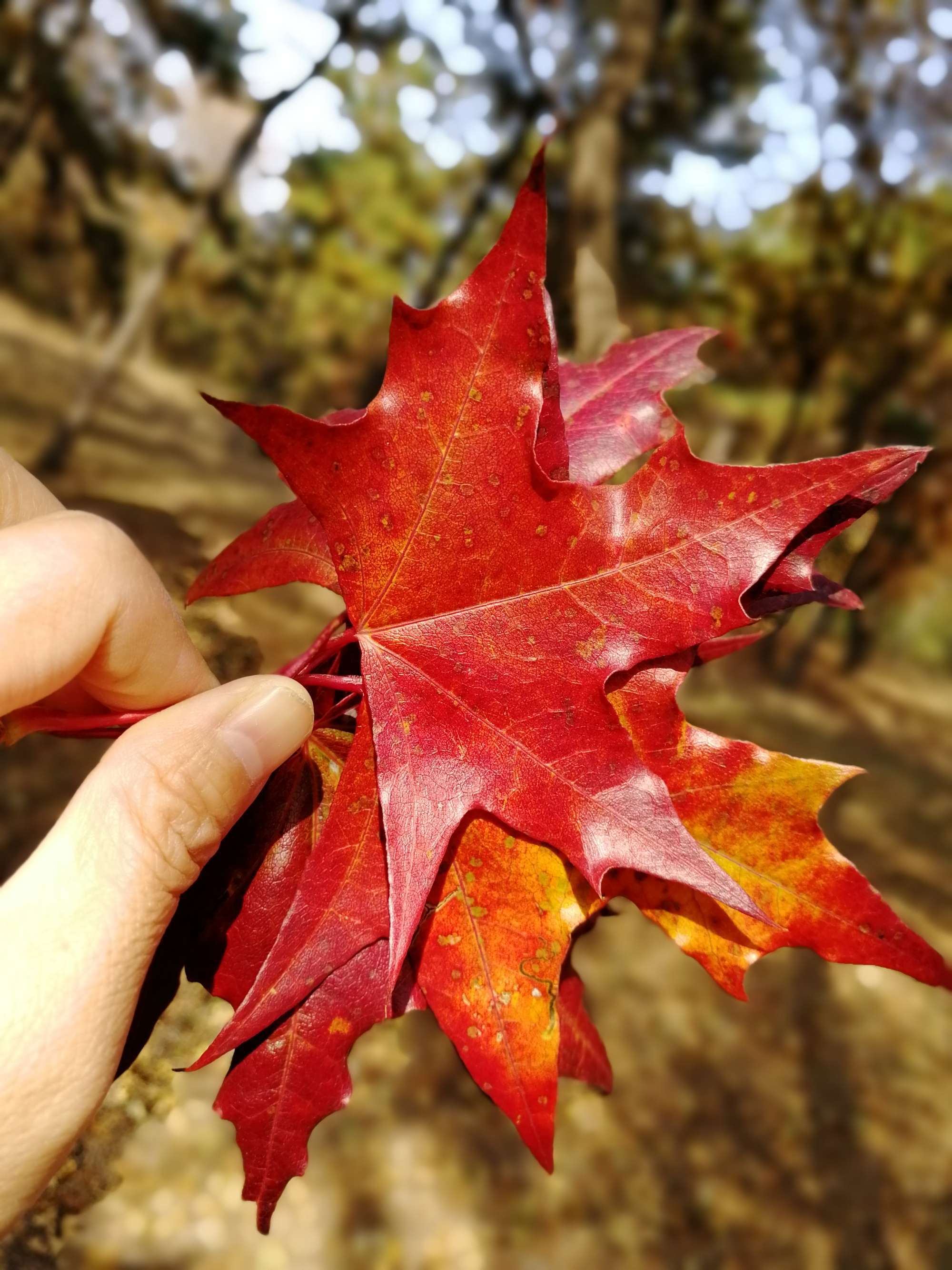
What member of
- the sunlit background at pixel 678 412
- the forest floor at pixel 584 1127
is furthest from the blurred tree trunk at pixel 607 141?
the forest floor at pixel 584 1127

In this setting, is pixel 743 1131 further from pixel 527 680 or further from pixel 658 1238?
pixel 527 680

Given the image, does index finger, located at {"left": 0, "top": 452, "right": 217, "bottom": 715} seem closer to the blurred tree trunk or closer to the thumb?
the thumb

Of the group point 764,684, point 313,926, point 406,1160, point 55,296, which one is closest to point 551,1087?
→ point 313,926

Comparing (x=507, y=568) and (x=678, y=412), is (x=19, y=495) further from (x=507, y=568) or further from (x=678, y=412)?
(x=678, y=412)

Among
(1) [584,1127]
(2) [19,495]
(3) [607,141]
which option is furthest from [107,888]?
(3) [607,141]

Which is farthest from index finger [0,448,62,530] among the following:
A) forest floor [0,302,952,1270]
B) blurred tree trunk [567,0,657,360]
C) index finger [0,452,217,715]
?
blurred tree trunk [567,0,657,360]

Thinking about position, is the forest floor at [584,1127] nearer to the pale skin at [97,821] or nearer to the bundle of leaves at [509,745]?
the pale skin at [97,821]

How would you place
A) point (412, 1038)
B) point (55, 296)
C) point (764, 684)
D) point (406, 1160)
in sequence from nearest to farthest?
point (406, 1160) < point (412, 1038) < point (764, 684) < point (55, 296)
